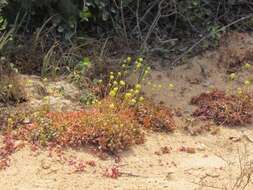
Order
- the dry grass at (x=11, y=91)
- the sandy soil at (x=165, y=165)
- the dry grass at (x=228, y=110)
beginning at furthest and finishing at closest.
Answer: the dry grass at (x=228, y=110)
the dry grass at (x=11, y=91)
the sandy soil at (x=165, y=165)

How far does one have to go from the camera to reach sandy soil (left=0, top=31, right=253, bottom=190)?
16.3 ft

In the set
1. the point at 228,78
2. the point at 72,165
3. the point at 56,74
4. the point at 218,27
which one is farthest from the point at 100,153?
the point at 218,27

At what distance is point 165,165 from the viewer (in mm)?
5438

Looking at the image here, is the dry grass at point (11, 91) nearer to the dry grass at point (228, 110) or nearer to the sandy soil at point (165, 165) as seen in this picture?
the sandy soil at point (165, 165)

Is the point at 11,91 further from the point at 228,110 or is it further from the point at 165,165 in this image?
the point at 228,110

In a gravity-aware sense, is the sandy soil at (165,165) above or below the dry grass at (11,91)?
below

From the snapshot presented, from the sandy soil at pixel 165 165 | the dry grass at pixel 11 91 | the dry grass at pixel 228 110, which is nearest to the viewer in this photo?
the sandy soil at pixel 165 165

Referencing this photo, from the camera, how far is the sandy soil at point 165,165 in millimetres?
4977

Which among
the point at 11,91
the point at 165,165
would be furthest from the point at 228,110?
the point at 11,91

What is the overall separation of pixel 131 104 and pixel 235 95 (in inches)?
50.4

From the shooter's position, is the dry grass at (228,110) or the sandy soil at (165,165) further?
the dry grass at (228,110)

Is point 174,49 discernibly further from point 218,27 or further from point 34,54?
point 34,54

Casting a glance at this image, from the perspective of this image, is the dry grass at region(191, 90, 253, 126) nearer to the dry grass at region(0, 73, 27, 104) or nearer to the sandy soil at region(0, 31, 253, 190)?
the sandy soil at region(0, 31, 253, 190)

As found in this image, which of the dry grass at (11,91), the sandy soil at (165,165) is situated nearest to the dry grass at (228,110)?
the sandy soil at (165,165)
